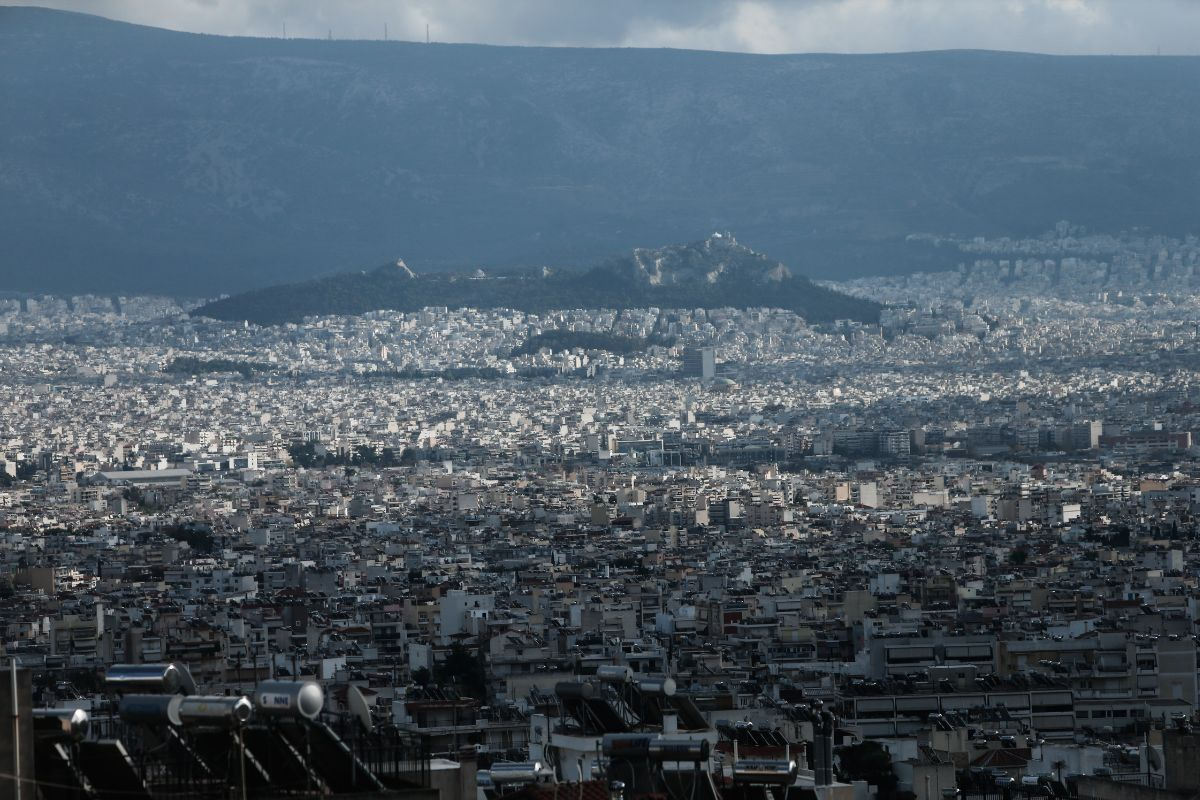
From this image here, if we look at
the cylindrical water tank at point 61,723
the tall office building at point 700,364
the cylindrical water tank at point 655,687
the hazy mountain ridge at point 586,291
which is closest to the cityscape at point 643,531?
the cylindrical water tank at point 655,687

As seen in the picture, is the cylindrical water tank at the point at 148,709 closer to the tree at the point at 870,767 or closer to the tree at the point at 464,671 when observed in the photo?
the tree at the point at 870,767

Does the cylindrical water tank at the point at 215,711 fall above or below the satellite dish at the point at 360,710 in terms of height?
above

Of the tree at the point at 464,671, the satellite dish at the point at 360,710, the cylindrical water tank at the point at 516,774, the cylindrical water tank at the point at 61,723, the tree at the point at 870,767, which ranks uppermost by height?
the cylindrical water tank at the point at 61,723

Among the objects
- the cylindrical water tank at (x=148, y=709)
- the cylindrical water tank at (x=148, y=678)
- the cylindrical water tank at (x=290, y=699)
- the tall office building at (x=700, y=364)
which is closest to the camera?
the cylindrical water tank at (x=290, y=699)

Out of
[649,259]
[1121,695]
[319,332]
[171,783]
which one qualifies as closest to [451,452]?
[319,332]

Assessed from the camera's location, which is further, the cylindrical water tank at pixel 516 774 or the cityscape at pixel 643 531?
the cityscape at pixel 643 531

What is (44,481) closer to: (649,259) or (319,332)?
(319,332)

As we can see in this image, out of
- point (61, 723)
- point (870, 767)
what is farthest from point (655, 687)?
point (870, 767)
